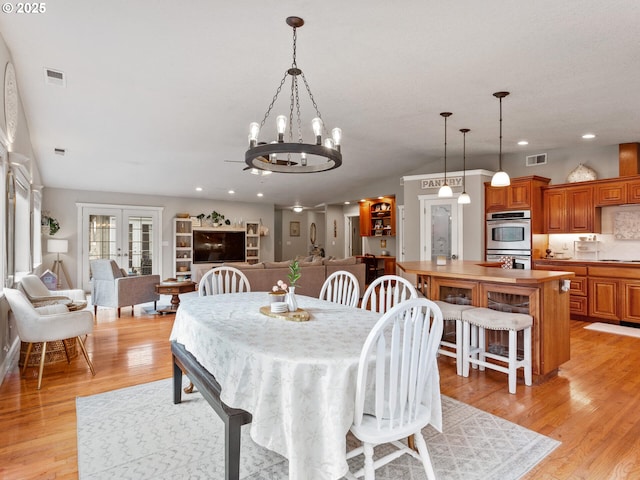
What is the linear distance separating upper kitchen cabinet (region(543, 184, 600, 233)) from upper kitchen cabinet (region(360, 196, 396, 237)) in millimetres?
3571

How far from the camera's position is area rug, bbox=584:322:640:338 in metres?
4.77

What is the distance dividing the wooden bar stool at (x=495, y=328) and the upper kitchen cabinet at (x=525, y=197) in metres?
3.32

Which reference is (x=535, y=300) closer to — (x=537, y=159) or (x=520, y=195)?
(x=520, y=195)

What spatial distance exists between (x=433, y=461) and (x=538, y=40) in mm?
2996

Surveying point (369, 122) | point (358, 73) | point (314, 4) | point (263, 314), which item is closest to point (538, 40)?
point (358, 73)

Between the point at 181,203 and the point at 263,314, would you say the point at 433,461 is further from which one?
the point at 181,203

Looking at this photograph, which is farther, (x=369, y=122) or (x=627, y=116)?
(x=369, y=122)

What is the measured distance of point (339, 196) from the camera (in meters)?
10.4

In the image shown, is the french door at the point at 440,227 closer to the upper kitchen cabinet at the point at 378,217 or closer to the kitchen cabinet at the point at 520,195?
the kitchen cabinet at the point at 520,195

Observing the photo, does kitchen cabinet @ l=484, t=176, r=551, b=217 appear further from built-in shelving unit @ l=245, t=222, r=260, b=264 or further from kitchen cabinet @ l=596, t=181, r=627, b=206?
built-in shelving unit @ l=245, t=222, r=260, b=264

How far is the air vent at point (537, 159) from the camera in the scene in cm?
638

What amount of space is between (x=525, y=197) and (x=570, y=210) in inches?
27.2

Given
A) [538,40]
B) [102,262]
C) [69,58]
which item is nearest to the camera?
[538,40]

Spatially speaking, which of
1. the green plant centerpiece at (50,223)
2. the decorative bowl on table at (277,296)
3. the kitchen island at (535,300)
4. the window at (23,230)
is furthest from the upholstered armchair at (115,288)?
→ the kitchen island at (535,300)
